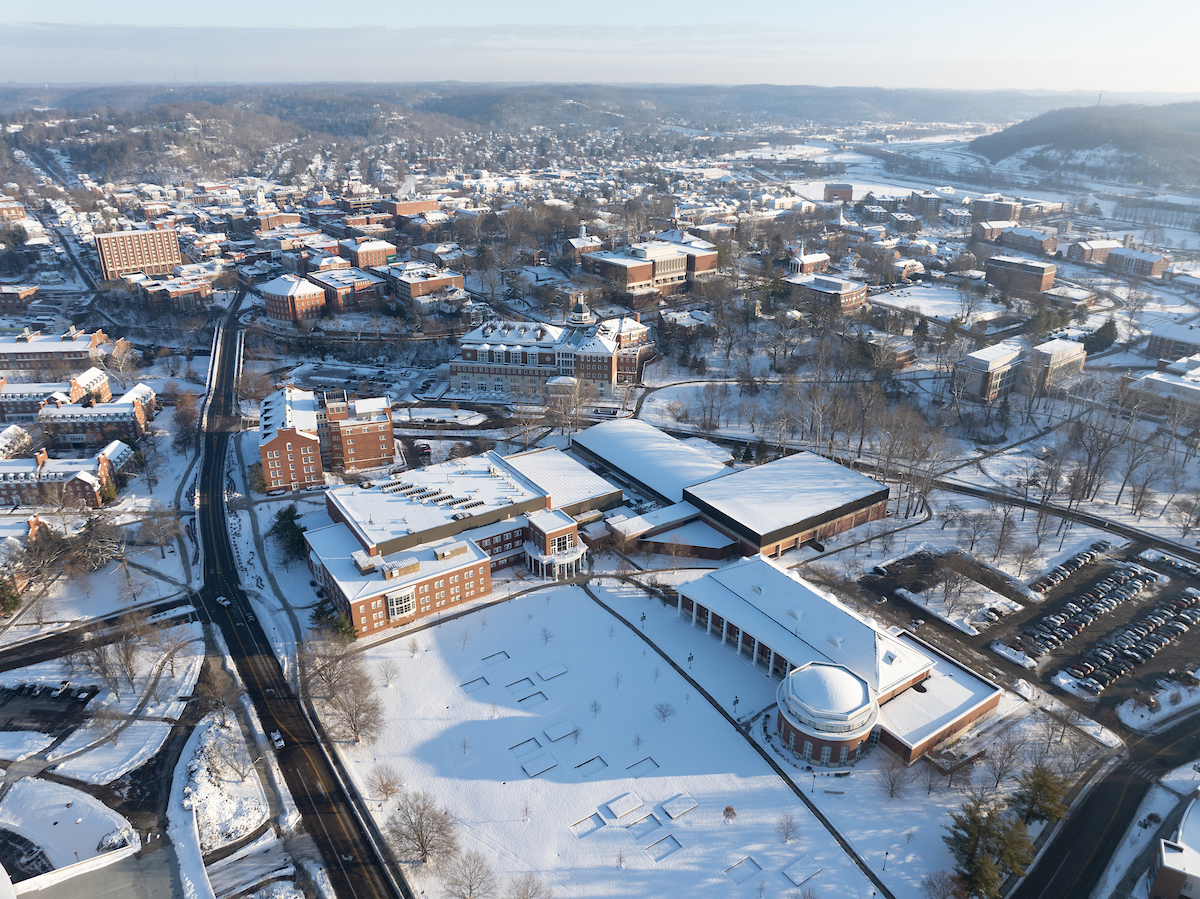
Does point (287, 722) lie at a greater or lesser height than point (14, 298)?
lesser

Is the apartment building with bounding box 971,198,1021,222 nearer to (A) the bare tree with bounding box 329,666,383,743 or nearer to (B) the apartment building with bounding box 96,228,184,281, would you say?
(B) the apartment building with bounding box 96,228,184,281

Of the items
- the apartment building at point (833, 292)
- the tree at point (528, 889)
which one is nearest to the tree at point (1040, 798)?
the tree at point (528, 889)

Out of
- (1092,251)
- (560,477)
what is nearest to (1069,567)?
(560,477)

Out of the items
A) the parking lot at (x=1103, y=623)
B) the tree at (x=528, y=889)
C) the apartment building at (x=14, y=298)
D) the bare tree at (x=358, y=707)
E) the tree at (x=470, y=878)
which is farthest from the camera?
the apartment building at (x=14, y=298)

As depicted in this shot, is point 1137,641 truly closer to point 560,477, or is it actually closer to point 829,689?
point 829,689

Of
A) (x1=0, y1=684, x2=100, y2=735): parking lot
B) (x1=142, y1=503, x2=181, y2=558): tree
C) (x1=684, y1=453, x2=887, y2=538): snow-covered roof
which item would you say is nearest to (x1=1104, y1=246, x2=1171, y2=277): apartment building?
(x1=684, y1=453, x2=887, y2=538): snow-covered roof

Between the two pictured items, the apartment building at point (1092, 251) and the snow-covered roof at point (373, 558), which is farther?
the apartment building at point (1092, 251)

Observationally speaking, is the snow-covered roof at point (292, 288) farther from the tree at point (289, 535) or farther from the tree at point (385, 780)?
the tree at point (385, 780)
